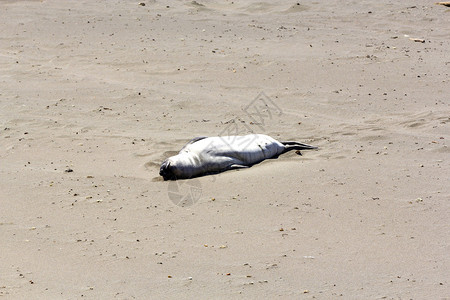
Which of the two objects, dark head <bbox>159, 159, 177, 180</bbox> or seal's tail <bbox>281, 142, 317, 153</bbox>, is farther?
seal's tail <bbox>281, 142, 317, 153</bbox>

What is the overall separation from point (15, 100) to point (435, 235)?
19.9ft

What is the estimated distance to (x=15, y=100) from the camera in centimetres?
948

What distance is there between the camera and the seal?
6875 mm

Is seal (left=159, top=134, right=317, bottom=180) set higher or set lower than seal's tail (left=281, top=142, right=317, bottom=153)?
higher

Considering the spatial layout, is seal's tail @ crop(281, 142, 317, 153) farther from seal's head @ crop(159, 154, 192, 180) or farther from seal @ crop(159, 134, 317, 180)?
seal's head @ crop(159, 154, 192, 180)

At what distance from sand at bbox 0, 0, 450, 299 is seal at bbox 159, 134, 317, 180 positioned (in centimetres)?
17

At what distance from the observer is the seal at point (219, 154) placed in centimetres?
688

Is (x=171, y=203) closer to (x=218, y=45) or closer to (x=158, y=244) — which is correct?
(x=158, y=244)

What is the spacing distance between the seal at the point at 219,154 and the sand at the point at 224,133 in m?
0.17

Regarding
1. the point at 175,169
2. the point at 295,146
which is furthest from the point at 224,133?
the point at 175,169

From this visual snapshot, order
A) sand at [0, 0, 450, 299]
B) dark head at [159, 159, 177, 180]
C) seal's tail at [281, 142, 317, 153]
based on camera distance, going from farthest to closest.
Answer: seal's tail at [281, 142, 317, 153] → dark head at [159, 159, 177, 180] → sand at [0, 0, 450, 299]

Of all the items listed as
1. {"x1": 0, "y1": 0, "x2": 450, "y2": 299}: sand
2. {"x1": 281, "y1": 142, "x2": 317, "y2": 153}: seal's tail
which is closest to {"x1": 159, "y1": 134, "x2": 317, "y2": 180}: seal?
{"x1": 281, "y1": 142, "x2": 317, "y2": 153}: seal's tail

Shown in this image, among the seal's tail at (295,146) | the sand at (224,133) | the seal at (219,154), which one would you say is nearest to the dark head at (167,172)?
the seal at (219,154)

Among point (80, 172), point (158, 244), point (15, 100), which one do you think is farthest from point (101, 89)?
point (158, 244)
